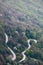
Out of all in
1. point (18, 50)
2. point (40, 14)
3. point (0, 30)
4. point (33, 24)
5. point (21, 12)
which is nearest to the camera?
point (18, 50)

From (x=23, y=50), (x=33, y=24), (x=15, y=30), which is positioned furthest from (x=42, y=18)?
(x=23, y=50)

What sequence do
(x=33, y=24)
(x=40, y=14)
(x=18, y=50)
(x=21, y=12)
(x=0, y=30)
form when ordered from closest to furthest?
(x=18, y=50) → (x=0, y=30) → (x=33, y=24) → (x=21, y=12) → (x=40, y=14)

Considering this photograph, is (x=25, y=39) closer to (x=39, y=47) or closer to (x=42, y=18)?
(x=39, y=47)

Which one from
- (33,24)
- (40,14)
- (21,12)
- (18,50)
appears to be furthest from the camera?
(40,14)

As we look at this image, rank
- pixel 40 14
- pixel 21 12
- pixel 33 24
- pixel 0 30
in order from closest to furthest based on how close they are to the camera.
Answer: pixel 0 30
pixel 33 24
pixel 21 12
pixel 40 14

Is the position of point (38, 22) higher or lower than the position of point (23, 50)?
lower

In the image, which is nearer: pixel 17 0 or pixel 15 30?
pixel 15 30

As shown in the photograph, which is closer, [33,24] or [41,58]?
[41,58]

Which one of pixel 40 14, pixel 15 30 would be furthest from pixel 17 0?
pixel 15 30

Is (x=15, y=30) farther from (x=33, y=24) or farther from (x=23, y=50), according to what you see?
(x=33, y=24)
